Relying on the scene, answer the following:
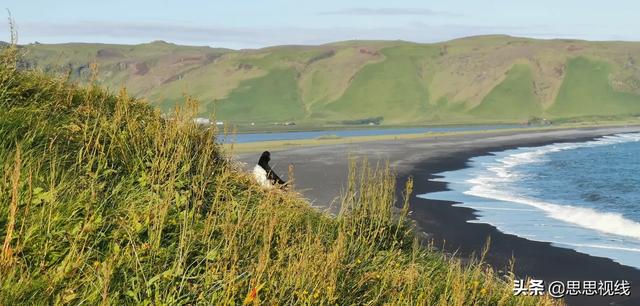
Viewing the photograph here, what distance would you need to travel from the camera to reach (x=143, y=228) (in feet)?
21.3

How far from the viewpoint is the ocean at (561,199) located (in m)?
24.1

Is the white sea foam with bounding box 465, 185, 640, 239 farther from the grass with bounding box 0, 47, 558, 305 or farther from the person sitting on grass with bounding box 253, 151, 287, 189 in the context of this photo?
the grass with bounding box 0, 47, 558, 305

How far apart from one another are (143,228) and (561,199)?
1281 inches

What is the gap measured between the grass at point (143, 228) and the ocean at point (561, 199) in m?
14.3

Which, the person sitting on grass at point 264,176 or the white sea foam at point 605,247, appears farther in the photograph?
the white sea foam at point 605,247

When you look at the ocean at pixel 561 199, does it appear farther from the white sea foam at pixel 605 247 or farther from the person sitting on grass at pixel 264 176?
the person sitting on grass at pixel 264 176

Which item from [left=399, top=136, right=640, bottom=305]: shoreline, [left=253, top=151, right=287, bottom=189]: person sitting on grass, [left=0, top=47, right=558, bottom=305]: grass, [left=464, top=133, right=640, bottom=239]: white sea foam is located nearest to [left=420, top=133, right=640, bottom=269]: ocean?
[left=464, top=133, right=640, bottom=239]: white sea foam

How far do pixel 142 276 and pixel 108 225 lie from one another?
0.68 meters

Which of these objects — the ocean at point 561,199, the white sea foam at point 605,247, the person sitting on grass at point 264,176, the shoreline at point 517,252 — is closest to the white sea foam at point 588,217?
the ocean at point 561,199

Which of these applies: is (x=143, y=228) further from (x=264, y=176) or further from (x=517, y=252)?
(x=517, y=252)

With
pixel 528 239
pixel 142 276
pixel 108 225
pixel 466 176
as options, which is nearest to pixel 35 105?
pixel 108 225

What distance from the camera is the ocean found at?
2414cm

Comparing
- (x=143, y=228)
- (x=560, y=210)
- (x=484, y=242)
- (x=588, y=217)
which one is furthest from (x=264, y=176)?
(x=560, y=210)

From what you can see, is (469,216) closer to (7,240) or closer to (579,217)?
(579,217)
